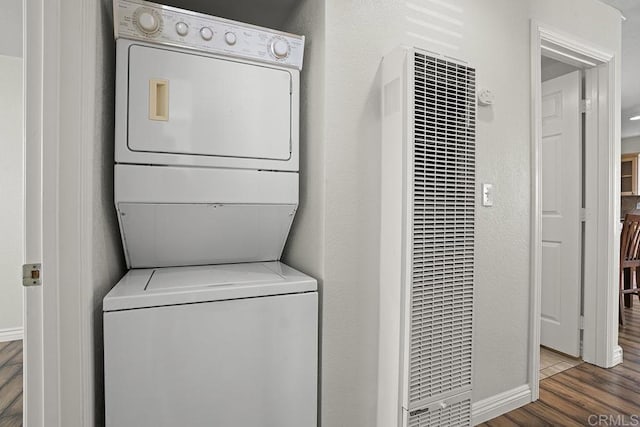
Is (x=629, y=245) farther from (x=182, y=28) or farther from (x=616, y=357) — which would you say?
(x=182, y=28)

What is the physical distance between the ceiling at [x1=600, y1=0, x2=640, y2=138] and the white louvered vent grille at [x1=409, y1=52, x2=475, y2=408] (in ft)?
7.83

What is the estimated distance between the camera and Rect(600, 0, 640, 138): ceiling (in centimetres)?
265

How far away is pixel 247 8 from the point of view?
5.61ft

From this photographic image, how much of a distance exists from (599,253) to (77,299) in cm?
318

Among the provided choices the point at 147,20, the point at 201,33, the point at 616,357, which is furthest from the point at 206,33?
the point at 616,357

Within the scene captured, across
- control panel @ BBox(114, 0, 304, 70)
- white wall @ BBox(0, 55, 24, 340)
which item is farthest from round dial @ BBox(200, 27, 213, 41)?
white wall @ BBox(0, 55, 24, 340)

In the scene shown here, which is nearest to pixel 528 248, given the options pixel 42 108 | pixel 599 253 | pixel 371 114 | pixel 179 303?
pixel 599 253

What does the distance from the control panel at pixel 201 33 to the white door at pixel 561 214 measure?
8.01ft

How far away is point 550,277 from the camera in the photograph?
276 cm

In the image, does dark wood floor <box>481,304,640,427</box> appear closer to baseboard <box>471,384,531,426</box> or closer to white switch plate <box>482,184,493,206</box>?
baseboard <box>471,384,531,426</box>

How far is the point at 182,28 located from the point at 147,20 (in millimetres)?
116

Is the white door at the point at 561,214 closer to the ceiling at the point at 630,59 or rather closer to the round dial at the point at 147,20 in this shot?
the ceiling at the point at 630,59

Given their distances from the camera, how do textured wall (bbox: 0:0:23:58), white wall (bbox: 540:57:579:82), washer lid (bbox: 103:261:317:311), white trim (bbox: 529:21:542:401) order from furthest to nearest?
1. white wall (bbox: 540:57:579:82)
2. textured wall (bbox: 0:0:23:58)
3. white trim (bbox: 529:21:542:401)
4. washer lid (bbox: 103:261:317:311)

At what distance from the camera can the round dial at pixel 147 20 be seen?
3.76 ft
